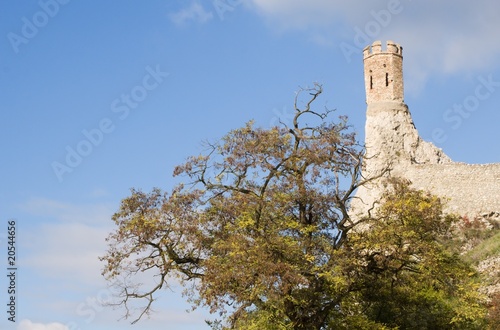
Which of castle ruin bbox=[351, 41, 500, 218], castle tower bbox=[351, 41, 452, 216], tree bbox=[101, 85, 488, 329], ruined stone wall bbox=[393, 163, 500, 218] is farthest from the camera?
castle tower bbox=[351, 41, 452, 216]

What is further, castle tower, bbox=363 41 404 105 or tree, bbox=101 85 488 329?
castle tower, bbox=363 41 404 105

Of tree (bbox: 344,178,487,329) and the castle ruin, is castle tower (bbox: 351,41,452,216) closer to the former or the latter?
the castle ruin

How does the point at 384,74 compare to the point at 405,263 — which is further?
the point at 384,74

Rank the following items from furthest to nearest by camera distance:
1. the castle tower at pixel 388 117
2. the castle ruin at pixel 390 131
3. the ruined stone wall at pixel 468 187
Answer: the castle tower at pixel 388 117 < the castle ruin at pixel 390 131 < the ruined stone wall at pixel 468 187

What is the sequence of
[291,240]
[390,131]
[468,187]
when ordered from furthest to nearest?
[390,131] → [468,187] → [291,240]

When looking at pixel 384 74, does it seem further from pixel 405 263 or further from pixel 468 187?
pixel 405 263

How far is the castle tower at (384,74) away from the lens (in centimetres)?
4897

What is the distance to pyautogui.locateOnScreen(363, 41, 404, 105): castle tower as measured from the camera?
49.0m

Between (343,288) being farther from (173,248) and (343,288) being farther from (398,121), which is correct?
(398,121)

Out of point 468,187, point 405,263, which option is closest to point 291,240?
point 405,263

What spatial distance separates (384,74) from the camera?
1930 inches

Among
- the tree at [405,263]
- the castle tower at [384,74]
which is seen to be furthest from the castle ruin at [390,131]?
the tree at [405,263]

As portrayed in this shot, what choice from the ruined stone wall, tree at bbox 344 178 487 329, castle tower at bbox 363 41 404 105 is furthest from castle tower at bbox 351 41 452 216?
tree at bbox 344 178 487 329

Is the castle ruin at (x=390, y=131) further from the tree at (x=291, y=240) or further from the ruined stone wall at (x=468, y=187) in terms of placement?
the tree at (x=291, y=240)
